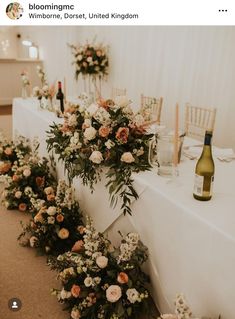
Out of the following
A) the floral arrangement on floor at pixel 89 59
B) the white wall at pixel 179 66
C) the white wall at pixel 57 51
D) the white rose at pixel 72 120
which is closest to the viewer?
the white rose at pixel 72 120

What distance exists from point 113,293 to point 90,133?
0.74 metres

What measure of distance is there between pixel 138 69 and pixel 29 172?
278 cm

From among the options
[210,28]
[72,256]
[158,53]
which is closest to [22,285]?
[72,256]

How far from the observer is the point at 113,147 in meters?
1.61

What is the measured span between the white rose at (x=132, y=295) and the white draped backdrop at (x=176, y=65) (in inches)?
97.3

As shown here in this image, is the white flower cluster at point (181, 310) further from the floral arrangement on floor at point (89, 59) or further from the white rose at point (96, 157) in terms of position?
the floral arrangement on floor at point (89, 59)

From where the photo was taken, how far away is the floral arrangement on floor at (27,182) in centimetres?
255

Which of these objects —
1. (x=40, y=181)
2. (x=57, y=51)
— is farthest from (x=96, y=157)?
(x=57, y=51)

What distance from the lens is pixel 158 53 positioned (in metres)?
4.30

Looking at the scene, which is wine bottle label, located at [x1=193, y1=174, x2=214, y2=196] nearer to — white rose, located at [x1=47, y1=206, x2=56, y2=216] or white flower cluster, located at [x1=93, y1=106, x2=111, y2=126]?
white flower cluster, located at [x1=93, y1=106, x2=111, y2=126]

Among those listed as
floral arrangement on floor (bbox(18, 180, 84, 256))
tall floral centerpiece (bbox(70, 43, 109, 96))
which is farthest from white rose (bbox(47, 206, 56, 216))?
tall floral centerpiece (bbox(70, 43, 109, 96))

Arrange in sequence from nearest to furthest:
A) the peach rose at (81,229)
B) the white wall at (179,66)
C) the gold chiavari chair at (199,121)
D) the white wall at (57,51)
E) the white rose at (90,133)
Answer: the white rose at (90,133) < the peach rose at (81,229) < the gold chiavari chair at (199,121) < the white wall at (179,66) < the white wall at (57,51)

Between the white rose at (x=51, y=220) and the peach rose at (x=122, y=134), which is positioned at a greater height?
the peach rose at (x=122, y=134)
